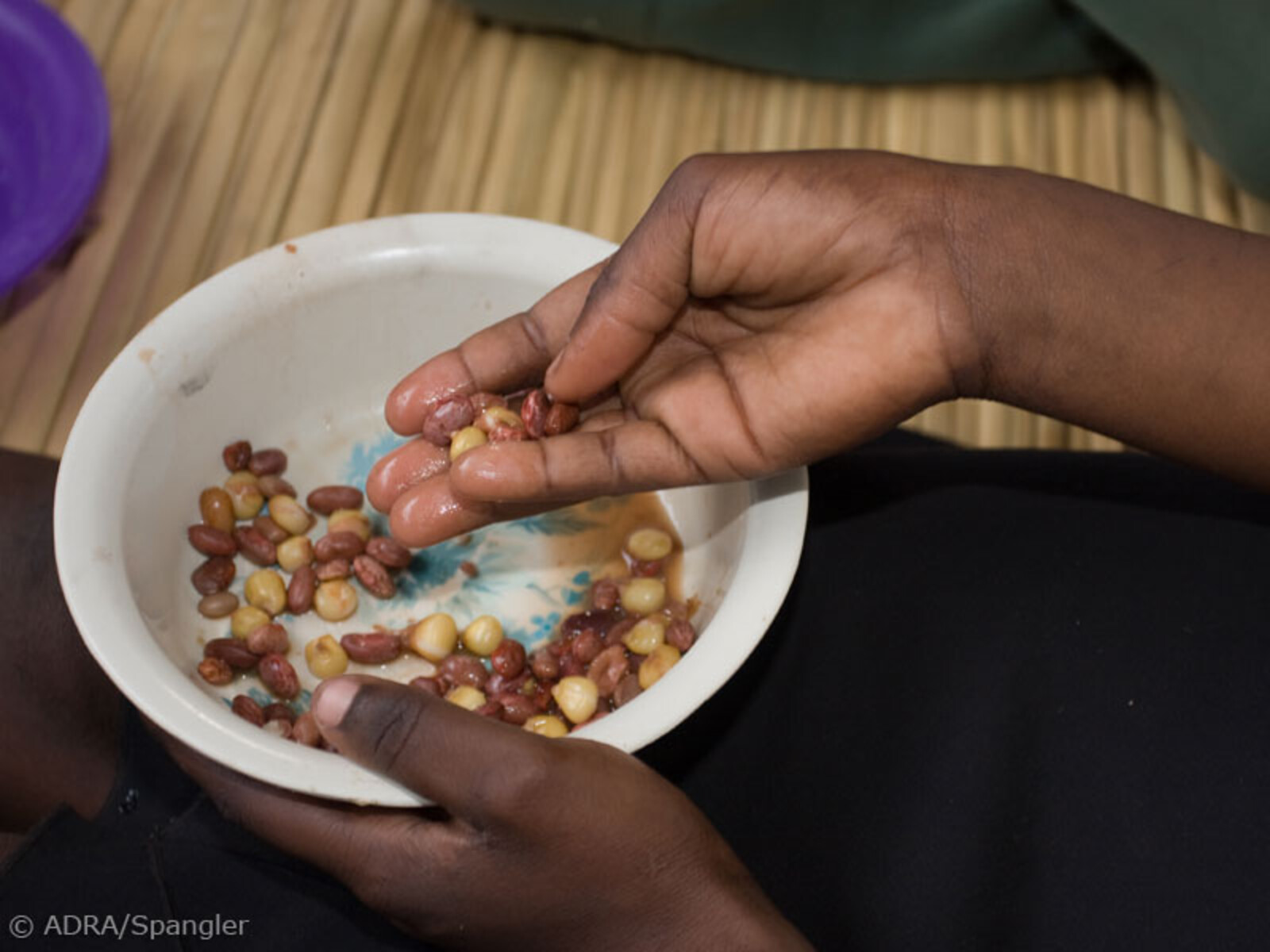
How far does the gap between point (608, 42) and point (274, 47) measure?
354 millimetres

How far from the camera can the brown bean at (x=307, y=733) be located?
2.55 ft

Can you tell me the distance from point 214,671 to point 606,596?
25cm

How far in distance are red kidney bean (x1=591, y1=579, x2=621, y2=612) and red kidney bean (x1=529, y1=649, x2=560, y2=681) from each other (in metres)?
0.05

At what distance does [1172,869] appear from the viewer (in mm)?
704

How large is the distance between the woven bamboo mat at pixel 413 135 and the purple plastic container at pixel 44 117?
0.06 m

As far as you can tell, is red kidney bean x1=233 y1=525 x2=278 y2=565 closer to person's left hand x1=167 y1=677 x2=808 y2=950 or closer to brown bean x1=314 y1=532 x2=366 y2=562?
brown bean x1=314 y1=532 x2=366 y2=562

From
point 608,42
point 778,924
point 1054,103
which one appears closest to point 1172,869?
point 778,924

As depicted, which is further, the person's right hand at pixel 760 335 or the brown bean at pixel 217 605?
the brown bean at pixel 217 605

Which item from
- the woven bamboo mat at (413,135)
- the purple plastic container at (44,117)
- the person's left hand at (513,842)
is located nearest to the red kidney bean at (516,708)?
the person's left hand at (513,842)

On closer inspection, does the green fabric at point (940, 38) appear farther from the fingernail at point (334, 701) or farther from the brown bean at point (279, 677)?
the fingernail at point (334, 701)

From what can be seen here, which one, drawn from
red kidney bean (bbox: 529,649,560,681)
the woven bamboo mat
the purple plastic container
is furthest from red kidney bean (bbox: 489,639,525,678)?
the purple plastic container

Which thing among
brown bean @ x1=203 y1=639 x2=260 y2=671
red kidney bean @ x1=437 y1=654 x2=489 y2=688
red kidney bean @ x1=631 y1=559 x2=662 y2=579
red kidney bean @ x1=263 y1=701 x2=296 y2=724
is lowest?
red kidney bean @ x1=263 y1=701 x2=296 y2=724

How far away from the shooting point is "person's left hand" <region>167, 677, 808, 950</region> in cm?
60

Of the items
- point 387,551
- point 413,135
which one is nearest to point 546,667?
point 387,551
